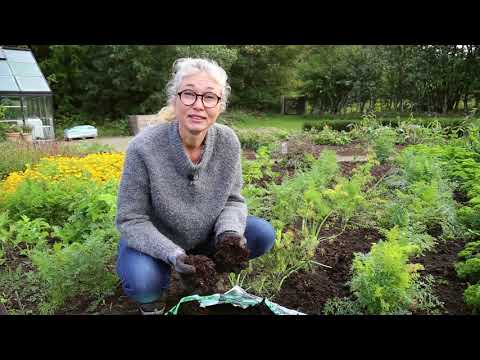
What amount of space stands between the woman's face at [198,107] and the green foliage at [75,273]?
92 cm

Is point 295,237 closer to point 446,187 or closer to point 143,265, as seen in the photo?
point 143,265

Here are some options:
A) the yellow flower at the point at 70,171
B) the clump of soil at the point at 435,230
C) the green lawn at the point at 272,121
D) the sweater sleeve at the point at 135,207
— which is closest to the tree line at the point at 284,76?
the green lawn at the point at 272,121

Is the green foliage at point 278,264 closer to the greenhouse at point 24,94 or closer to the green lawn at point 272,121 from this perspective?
the green lawn at point 272,121

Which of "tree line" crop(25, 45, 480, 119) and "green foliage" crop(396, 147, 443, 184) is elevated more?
"tree line" crop(25, 45, 480, 119)

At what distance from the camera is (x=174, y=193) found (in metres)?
1.98

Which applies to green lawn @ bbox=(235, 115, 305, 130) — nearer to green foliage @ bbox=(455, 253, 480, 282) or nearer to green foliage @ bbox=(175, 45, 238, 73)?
green foliage @ bbox=(175, 45, 238, 73)

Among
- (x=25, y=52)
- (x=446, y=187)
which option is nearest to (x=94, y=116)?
(x=25, y=52)

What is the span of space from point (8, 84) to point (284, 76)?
27.7 ft

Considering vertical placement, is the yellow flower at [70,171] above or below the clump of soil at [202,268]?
→ below

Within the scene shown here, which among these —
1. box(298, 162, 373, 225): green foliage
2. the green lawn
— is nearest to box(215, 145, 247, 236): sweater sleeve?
box(298, 162, 373, 225): green foliage

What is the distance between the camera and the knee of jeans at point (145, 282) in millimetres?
1896

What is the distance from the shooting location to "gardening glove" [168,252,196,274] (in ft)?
5.64

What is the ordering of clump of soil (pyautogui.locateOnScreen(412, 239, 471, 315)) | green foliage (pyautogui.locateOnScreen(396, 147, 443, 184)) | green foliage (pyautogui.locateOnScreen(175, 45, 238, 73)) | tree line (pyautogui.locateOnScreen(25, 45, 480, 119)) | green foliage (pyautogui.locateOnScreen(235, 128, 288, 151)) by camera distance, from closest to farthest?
clump of soil (pyautogui.locateOnScreen(412, 239, 471, 315)) → green foliage (pyautogui.locateOnScreen(396, 147, 443, 184)) → green foliage (pyautogui.locateOnScreen(235, 128, 288, 151)) → tree line (pyautogui.locateOnScreen(25, 45, 480, 119)) → green foliage (pyautogui.locateOnScreen(175, 45, 238, 73))

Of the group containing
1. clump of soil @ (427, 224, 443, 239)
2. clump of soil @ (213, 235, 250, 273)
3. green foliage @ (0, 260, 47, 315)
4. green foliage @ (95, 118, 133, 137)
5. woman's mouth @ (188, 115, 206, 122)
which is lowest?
green foliage @ (95, 118, 133, 137)
